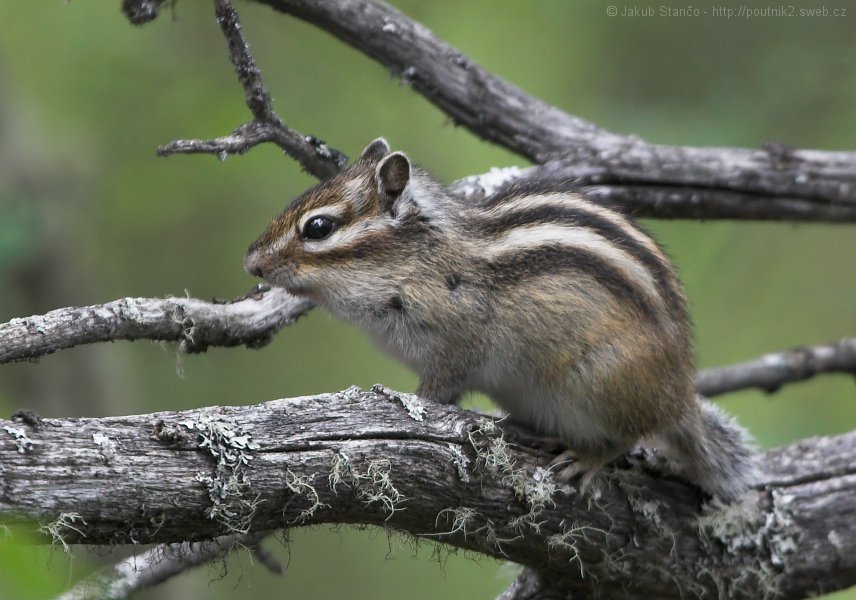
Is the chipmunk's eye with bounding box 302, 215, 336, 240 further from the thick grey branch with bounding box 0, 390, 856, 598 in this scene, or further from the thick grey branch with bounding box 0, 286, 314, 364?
the thick grey branch with bounding box 0, 390, 856, 598

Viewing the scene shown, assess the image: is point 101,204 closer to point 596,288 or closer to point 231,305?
point 231,305

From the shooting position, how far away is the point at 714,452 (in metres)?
4.11

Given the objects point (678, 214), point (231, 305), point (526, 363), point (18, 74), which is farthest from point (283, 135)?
point (18, 74)

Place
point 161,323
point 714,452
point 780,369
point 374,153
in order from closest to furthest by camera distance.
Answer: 1. point 161,323
2. point 714,452
3. point 374,153
4. point 780,369

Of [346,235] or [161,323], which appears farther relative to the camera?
[346,235]

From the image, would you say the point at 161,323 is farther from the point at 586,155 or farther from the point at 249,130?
the point at 586,155

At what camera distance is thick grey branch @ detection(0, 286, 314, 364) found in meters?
3.03

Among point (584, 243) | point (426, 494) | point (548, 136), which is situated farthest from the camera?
point (548, 136)

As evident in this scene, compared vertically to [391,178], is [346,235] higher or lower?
lower

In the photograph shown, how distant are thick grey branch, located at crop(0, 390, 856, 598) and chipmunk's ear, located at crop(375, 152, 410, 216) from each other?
1.17 metres

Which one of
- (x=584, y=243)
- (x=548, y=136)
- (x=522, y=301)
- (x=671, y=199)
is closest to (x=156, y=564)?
(x=522, y=301)

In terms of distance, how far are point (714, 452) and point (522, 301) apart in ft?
3.47

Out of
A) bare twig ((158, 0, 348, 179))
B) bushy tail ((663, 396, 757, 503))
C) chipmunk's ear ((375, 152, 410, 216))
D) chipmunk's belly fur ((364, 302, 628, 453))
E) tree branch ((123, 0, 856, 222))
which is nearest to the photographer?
bare twig ((158, 0, 348, 179))

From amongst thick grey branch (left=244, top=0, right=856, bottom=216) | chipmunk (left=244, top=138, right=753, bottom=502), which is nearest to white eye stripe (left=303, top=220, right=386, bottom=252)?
chipmunk (left=244, top=138, right=753, bottom=502)
